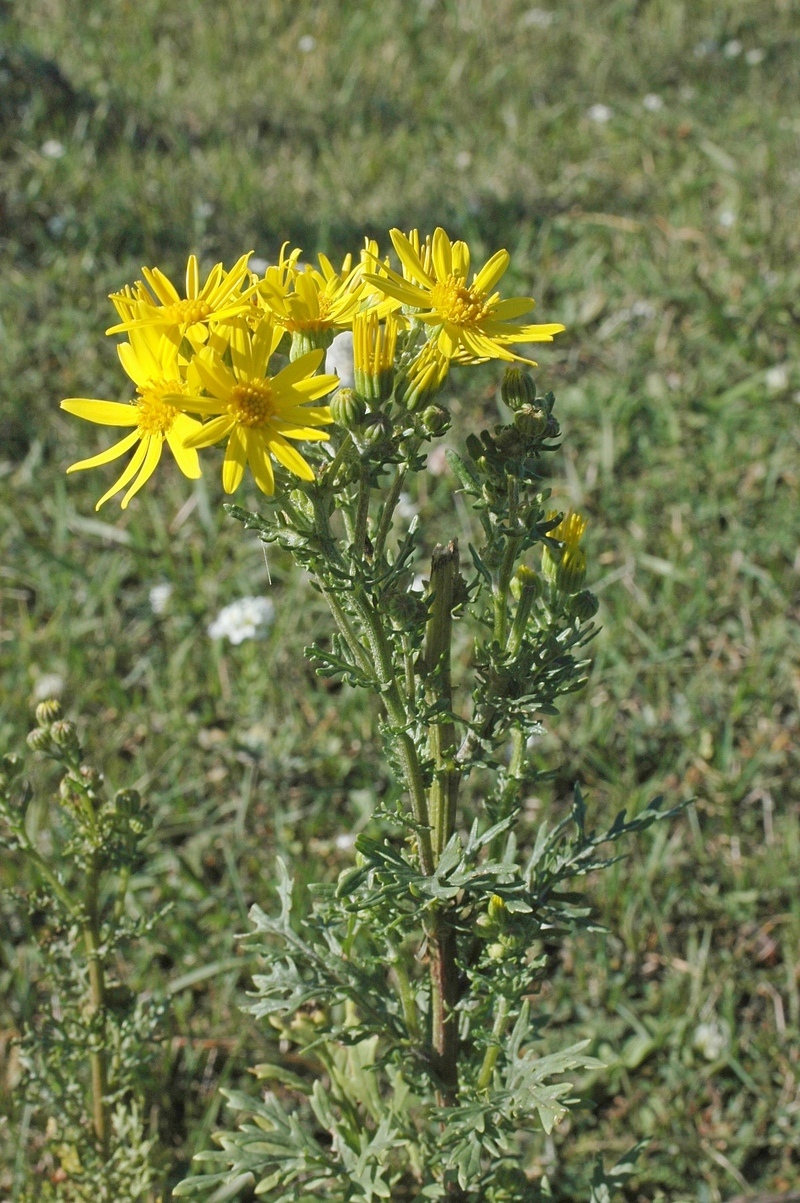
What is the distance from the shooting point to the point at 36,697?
10.2ft

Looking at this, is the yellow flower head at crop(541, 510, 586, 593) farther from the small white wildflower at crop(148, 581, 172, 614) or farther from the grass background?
the small white wildflower at crop(148, 581, 172, 614)

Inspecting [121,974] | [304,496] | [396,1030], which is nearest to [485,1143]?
[396,1030]

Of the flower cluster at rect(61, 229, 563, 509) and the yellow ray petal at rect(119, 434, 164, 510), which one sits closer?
the flower cluster at rect(61, 229, 563, 509)

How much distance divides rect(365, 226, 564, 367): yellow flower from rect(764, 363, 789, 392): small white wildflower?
266cm

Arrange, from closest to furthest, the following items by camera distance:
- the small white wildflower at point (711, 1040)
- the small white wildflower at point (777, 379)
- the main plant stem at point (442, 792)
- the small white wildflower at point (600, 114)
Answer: the main plant stem at point (442, 792) < the small white wildflower at point (711, 1040) < the small white wildflower at point (777, 379) < the small white wildflower at point (600, 114)

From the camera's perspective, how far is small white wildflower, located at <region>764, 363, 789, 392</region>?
3922mm

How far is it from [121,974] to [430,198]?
353 centimetres

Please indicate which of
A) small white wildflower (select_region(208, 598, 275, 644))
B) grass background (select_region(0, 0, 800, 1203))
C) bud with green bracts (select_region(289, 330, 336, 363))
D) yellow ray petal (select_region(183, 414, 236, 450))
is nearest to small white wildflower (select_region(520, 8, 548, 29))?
grass background (select_region(0, 0, 800, 1203))

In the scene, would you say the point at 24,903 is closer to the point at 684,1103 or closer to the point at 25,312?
the point at 684,1103

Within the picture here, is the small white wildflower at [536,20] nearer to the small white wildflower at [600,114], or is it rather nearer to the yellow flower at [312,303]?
the small white wildflower at [600,114]

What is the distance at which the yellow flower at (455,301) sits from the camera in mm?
1369

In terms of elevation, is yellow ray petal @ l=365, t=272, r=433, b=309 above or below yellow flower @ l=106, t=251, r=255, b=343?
below

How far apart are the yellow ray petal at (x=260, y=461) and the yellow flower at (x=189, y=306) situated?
0.15 meters

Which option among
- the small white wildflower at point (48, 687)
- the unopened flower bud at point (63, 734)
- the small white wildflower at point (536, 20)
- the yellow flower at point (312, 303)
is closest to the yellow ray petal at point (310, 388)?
the yellow flower at point (312, 303)
